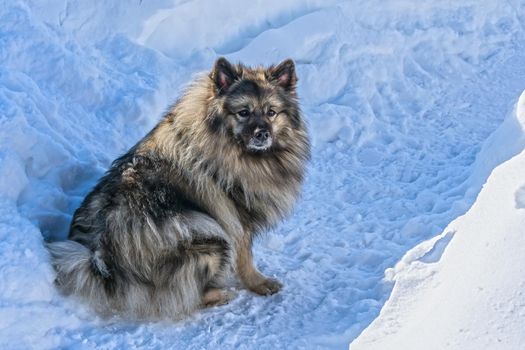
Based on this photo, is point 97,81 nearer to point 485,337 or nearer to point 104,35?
point 104,35

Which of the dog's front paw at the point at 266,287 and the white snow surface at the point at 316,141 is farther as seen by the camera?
the dog's front paw at the point at 266,287

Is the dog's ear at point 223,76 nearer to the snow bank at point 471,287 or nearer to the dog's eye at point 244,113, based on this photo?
the dog's eye at point 244,113

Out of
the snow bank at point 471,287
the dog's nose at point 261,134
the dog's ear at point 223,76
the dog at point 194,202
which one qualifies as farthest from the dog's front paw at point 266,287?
the dog's ear at point 223,76

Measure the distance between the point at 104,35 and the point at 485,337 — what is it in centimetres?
503

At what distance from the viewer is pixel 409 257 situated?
4.41 m

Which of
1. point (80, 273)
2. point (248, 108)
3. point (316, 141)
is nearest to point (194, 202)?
point (248, 108)

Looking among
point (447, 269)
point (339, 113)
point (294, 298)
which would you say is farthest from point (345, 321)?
point (339, 113)

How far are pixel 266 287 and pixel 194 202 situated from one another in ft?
2.59

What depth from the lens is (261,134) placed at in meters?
4.32

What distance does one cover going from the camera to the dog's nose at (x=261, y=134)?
4.32 metres

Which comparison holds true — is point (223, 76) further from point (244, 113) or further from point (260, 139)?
point (260, 139)

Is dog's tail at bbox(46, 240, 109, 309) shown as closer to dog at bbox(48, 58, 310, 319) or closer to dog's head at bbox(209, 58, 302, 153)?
dog at bbox(48, 58, 310, 319)

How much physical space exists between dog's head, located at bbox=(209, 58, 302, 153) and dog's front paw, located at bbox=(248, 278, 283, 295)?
91 centimetres

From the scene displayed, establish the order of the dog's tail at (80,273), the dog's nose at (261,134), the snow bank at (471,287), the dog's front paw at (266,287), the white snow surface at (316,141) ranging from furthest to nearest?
the dog's front paw at (266,287), the dog's nose at (261,134), the dog's tail at (80,273), the white snow surface at (316,141), the snow bank at (471,287)
